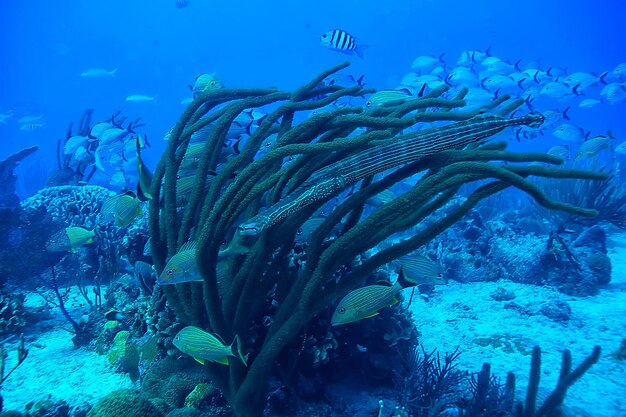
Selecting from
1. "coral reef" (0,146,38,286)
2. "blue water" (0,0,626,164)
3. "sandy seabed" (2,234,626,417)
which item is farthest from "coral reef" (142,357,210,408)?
"blue water" (0,0,626,164)

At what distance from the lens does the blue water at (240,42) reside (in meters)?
99.8

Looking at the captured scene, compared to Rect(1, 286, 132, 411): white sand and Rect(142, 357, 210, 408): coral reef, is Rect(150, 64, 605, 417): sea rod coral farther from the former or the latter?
Rect(1, 286, 132, 411): white sand

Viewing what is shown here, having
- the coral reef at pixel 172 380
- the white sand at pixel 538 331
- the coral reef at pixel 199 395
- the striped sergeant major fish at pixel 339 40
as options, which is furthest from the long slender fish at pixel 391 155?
the striped sergeant major fish at pixel 339 40

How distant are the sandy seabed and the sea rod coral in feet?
8.89

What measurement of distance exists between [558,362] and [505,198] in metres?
17.2

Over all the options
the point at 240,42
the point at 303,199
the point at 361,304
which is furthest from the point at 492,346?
the point at 240,42

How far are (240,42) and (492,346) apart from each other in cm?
14560

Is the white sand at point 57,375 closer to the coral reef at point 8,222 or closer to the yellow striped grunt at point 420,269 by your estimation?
the coral reef at point 8,222

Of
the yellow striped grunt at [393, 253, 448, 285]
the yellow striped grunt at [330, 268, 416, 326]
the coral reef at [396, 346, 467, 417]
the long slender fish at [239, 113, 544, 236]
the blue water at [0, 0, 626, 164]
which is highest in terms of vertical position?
the blue water at [0, 0, 626, 164]

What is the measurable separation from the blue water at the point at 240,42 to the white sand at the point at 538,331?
8536 cm

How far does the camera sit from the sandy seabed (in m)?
4.74

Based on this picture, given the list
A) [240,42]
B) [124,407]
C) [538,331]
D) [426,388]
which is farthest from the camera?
[240,42]

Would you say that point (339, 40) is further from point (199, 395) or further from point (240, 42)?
point (240, 42)

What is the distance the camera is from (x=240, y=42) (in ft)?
438
